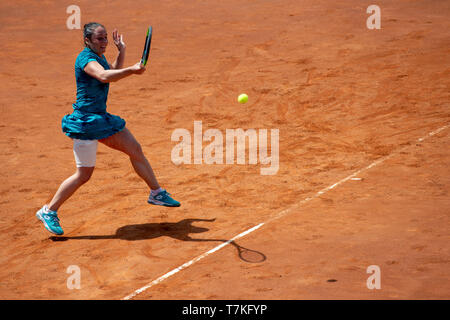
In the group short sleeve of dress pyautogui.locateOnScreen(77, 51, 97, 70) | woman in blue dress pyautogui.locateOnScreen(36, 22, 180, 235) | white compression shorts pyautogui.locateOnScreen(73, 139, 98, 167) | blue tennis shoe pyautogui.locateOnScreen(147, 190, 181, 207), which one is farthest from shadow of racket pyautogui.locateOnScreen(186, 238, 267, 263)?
short sleeve of dress pyautogui.locateOnScreen(77, 51, 97, 70)

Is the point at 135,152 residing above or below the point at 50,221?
above

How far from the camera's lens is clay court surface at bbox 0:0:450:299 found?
543cm

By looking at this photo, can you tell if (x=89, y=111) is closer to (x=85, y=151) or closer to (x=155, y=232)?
(x=85, y=151)

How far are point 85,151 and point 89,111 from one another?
386 mm

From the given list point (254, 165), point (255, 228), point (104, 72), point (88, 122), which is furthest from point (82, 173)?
point (254, 165)

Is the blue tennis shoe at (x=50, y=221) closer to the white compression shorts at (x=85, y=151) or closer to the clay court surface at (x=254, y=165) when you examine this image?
the clay court surface at (x=254, y=165)

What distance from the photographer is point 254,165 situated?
8359mm

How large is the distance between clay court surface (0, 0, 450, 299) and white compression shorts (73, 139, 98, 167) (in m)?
0.77

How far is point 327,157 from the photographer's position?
332 inches

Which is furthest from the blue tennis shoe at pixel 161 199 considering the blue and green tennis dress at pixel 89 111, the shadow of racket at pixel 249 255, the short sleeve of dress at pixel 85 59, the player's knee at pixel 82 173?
the short sleeve of dress at pixel 85 59

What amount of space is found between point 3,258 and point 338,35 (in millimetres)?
10241

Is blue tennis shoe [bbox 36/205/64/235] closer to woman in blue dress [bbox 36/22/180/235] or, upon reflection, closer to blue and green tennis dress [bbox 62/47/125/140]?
woman in blue dress [bbox 36/22/180/235]

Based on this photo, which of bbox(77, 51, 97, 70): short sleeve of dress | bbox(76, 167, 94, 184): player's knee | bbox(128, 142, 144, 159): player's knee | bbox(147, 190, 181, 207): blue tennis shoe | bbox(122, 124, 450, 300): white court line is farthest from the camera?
bbox(147, 190, 181, 207): blue tennis shoe

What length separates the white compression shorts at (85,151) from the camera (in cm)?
615
